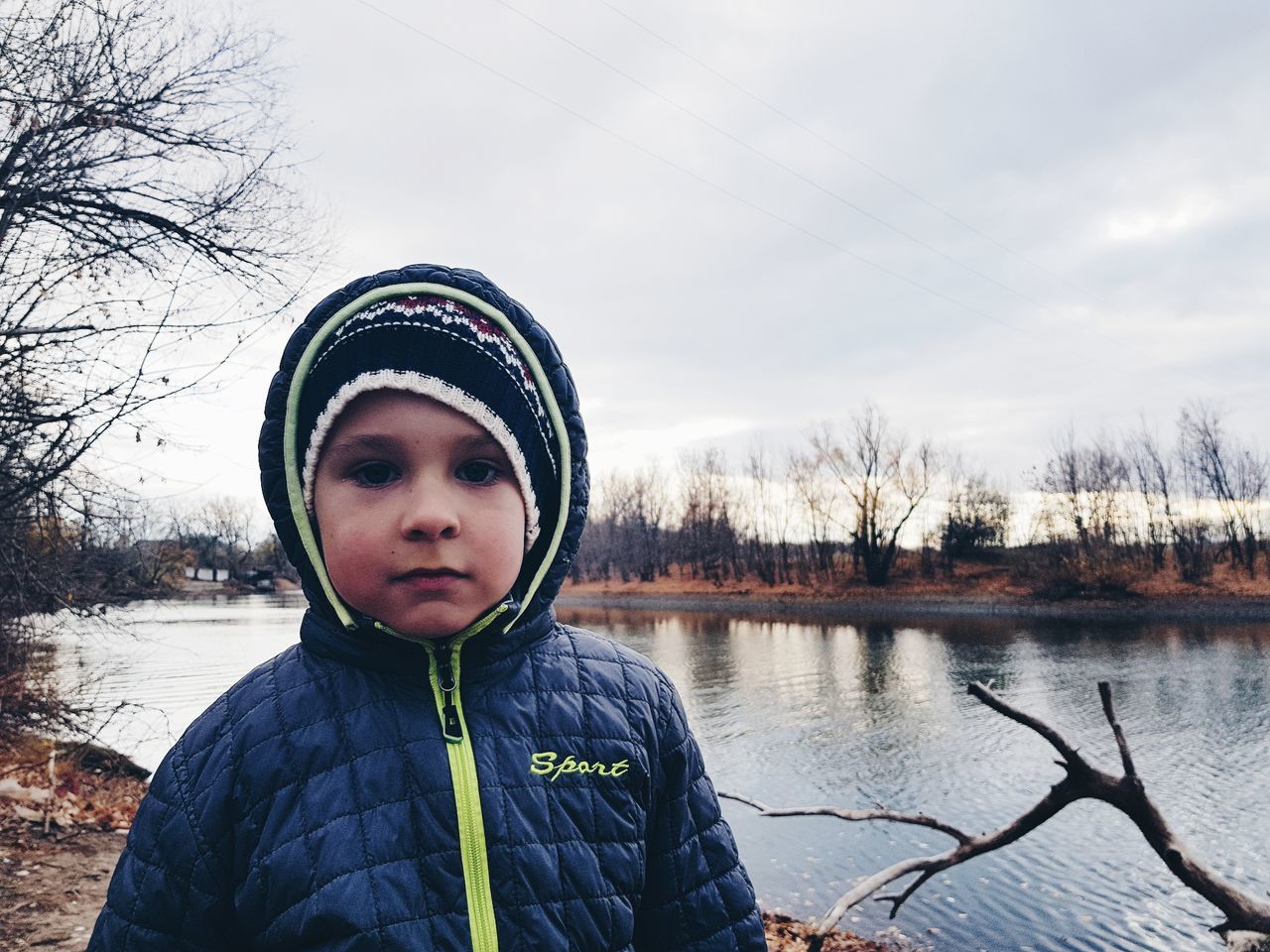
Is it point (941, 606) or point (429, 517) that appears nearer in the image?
point (429, 517)

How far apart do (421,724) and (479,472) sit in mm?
407

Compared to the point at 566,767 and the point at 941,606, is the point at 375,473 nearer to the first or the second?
the point at 566,767

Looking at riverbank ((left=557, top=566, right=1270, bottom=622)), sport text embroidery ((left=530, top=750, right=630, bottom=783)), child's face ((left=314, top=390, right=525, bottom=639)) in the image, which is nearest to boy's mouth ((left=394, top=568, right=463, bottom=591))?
child's face ((left=314, top=390, right=525, bottom=639))

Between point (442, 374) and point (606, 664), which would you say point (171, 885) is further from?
point (442, 374)

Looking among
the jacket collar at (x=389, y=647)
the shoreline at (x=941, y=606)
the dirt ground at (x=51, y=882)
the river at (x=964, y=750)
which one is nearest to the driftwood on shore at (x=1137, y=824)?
the river at (x=964, y=750)

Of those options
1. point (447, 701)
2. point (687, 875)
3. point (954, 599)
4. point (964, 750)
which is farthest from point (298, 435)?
point (954, 599)

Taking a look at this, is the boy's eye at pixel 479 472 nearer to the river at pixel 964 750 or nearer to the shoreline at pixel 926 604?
the river at pixel 964 750

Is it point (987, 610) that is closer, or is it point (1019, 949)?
point (1019, 949)

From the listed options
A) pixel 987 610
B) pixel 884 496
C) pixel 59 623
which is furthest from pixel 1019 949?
pixel 884 496

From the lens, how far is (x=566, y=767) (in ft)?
4.31

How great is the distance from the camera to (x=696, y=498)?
6506 centimetres

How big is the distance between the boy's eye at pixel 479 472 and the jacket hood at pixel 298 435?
0.16 m

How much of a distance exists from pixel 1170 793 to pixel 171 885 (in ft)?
42.6

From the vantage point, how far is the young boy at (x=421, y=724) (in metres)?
1.17
